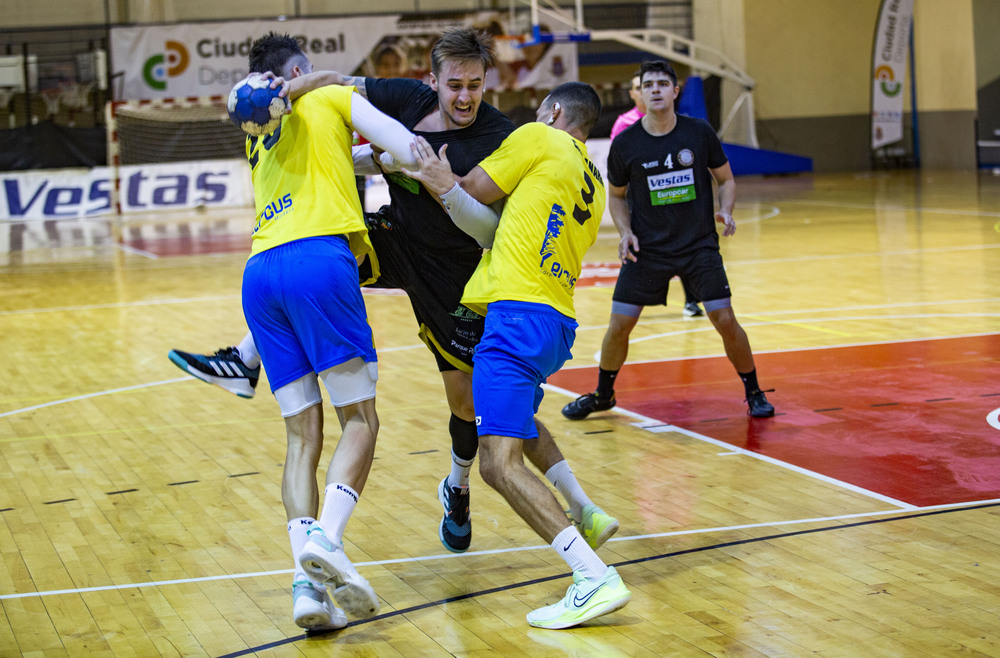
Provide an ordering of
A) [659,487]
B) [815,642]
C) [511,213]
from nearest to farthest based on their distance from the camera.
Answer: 1. [815,642]
2. [511,213]
3. [659,487]

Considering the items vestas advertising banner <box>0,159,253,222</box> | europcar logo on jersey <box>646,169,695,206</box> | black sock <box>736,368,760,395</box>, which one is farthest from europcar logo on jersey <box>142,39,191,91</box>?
black sock <box>736,368,760,395</box>

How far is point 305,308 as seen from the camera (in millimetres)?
3455

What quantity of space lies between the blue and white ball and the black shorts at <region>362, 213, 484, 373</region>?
81 cm

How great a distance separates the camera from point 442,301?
13.4ft

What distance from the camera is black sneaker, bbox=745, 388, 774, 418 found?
5988mm

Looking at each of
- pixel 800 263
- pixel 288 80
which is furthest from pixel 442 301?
pixel 800 263

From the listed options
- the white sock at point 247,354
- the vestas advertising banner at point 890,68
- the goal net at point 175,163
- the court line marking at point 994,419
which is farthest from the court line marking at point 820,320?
the vestas advertising banner at point 890,68

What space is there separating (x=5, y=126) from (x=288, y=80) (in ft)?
81.9

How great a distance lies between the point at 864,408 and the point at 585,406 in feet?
5.03

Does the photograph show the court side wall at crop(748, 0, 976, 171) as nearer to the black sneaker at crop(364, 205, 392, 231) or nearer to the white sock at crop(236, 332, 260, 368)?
the black sneaker at crop(364, 205, 392, 231)

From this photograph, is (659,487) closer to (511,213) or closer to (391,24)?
(511,213)

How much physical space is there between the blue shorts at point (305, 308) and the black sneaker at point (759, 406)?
3026 mm

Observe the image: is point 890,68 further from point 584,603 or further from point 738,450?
point 584,603

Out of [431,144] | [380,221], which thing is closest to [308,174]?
[431,144]
